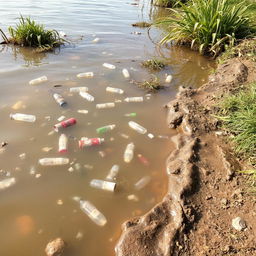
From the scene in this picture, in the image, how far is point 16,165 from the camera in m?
3.54

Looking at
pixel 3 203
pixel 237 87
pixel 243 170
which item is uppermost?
pixel 237 87

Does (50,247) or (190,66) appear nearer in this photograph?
(50,247)

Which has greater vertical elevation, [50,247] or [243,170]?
[243,170]

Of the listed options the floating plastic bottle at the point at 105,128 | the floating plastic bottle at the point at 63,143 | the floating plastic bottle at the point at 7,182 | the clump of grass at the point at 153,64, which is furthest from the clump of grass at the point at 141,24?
the floating plastic bottle at the point at 7,182

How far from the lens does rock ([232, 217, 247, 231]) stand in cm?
268

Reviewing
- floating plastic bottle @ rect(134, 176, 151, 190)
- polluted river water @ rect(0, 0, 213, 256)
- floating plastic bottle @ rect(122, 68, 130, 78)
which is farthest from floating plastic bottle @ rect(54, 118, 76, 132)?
floating plastic bottle @ rect(122, 68, 130, 78)

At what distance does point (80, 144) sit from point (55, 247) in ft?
5.53

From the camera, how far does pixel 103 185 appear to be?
3318 millimetres

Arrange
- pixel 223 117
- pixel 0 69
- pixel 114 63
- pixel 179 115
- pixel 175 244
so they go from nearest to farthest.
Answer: pixel 175 244, pixel 223 117, pixel 179 115, pixel 0 69, pixel 114 63

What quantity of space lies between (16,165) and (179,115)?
2.94 m

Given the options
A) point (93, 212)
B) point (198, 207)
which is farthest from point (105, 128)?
point (198, 207)

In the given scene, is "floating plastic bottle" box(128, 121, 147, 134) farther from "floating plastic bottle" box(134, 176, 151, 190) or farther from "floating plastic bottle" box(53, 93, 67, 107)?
"floating plastic bottle" box(53, 93, 67, 107)

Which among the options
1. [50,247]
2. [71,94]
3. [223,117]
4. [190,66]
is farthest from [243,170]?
[190,66]

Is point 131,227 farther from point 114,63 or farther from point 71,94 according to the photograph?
point 114,63
